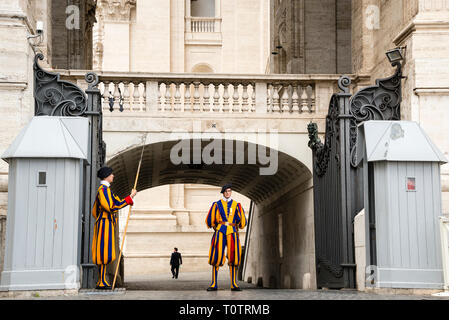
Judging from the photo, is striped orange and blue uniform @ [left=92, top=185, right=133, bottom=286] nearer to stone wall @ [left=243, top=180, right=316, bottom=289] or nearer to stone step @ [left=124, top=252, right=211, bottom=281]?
stone wall @ [left=243, top=180, right=316, bottom=289]

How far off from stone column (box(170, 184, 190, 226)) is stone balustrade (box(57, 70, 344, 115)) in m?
20.5

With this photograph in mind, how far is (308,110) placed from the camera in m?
18.3

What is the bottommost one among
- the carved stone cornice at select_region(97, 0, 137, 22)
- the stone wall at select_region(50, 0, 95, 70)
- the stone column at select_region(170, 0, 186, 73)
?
the stone wall at select_region(50, 0, 95, 70)

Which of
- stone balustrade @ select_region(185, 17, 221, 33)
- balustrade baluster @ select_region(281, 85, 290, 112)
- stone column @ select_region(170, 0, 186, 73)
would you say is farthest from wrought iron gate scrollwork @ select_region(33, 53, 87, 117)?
stone balustrade @ select_region(185, 17, 221, 33)

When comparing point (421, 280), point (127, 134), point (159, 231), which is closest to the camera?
point (421, 280)

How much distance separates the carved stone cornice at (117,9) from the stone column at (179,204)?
977cm

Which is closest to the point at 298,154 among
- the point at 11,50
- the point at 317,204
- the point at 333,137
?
the point at 317,204

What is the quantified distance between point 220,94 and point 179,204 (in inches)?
838

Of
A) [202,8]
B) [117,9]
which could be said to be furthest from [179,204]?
[202,8]

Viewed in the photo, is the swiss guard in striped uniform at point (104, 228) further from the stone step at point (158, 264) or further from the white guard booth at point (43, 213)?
the stone step at point (158, 264)

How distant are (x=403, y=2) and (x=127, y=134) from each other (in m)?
6.37

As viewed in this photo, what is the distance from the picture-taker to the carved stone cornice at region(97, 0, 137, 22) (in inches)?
1666

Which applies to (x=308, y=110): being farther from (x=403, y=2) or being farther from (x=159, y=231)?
(x=159, y=231)
